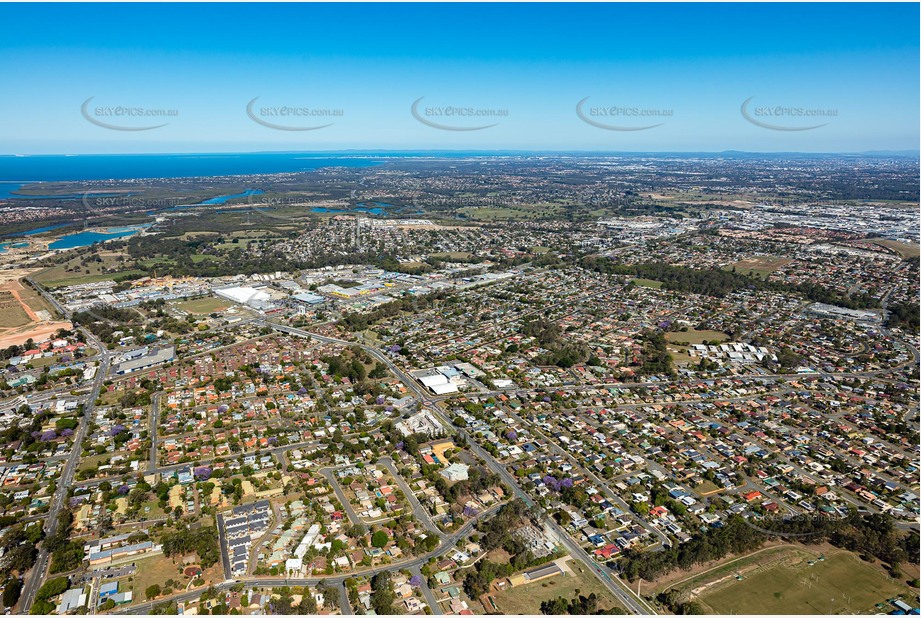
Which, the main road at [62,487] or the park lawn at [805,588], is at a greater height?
the main road at [62,487]

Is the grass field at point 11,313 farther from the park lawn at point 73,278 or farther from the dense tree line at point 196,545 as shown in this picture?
the dense tree line at point 196,545

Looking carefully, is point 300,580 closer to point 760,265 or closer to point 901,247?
point 760,265

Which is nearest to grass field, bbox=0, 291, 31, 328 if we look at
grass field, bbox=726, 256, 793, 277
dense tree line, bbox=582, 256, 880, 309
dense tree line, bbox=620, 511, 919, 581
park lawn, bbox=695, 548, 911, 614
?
dense tree line, bbox=620, 511, 919, 581

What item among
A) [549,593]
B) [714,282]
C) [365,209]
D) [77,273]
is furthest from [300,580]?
[365,209]

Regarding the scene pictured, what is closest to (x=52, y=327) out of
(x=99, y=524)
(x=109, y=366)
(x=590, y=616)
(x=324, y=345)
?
(x=109, y=366)

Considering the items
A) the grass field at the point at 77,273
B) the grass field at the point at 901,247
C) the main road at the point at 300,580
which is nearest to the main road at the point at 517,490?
the main road at the point at 300,580

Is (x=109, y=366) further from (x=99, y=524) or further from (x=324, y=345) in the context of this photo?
(x=99, y=524)
